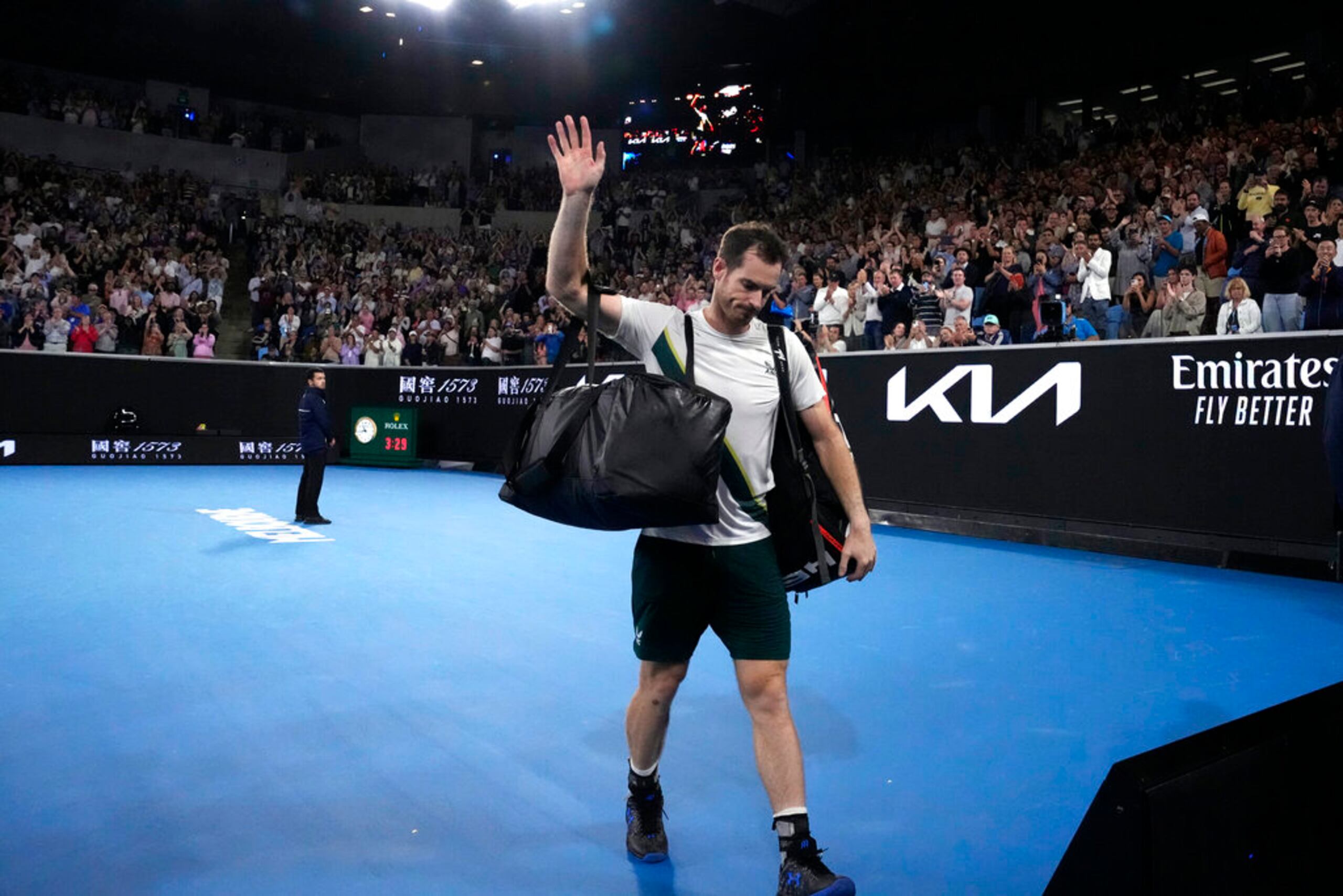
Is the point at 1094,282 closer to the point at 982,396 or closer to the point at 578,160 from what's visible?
the point at 982,396

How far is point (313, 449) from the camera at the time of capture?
10.5 m

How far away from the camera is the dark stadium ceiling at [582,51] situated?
25219 millimetres

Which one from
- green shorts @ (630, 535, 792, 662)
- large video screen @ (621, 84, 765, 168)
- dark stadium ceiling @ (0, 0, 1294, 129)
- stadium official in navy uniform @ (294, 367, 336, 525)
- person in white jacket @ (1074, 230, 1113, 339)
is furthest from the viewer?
large video screen @ (621, 84, 765, 168)

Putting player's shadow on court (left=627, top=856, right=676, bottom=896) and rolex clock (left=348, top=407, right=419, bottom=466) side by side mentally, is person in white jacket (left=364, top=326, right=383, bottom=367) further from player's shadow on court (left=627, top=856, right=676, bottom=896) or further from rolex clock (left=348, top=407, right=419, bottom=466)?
player's shadow on court (left=627, top=856, right=676, bottom=896)

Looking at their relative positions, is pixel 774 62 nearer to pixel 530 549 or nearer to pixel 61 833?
pixel 530 549

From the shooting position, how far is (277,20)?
90.6 feet

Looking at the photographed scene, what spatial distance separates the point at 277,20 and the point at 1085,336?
83.3 ft

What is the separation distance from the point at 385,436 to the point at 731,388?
1866 cm

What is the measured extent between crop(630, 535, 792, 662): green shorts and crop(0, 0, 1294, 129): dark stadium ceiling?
2377 centimetres

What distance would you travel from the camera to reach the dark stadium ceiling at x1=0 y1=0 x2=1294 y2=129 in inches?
993

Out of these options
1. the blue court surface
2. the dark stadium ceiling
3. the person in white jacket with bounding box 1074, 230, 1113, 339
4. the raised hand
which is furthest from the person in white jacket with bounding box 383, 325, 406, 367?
the raised hand

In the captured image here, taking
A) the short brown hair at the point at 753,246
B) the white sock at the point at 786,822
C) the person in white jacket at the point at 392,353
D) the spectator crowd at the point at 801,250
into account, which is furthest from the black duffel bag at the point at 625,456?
the person in white jacket at the point at 392,353

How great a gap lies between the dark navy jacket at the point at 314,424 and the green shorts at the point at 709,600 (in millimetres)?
8481

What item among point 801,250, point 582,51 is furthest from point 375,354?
point 582,51
